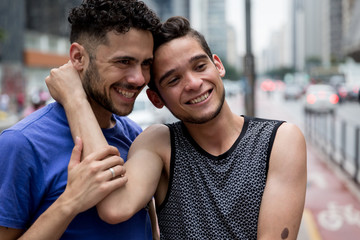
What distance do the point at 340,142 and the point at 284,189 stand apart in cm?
1159

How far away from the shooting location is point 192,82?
2.00 metres

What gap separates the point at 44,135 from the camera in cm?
177

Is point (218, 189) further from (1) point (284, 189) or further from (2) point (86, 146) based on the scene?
(2) point (86, 146)

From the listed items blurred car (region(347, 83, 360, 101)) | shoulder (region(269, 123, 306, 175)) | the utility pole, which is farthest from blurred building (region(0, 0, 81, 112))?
shoulder (region(269, 123, 306, 175))

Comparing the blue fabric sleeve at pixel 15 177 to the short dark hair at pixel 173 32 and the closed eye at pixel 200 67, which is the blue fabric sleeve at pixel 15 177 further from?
the closed eye at pixel 200 67

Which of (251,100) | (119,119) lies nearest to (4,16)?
(251,100)

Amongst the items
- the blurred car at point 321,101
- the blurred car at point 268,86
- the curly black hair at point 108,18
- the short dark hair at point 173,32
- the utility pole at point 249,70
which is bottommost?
the blurred car at point 268,86

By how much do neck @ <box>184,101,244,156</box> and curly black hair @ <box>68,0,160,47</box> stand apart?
1.69 ft

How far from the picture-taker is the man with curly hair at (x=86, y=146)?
65.3 inches

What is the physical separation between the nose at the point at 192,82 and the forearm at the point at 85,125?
0.46 metres

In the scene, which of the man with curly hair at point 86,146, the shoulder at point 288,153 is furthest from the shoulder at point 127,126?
the shoulder at point 288,153

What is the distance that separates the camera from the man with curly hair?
5.44 feet

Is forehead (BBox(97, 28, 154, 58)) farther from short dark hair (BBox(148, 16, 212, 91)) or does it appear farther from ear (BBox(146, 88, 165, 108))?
ear (BBox(146, 88, 165, 108))

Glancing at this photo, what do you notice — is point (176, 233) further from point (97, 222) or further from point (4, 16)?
point (4, 16)
